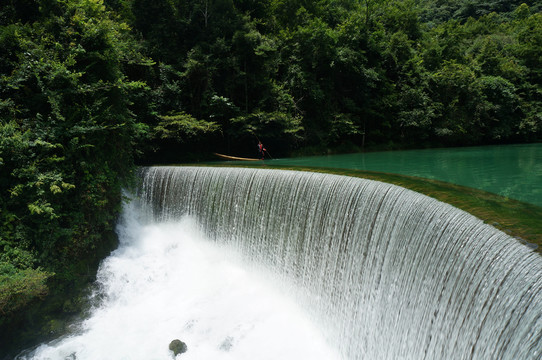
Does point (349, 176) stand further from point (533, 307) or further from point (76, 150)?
point (76, 150)

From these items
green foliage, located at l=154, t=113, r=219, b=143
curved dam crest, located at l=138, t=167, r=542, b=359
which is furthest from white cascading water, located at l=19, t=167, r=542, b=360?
green foliage, located at l=154, t=113, r=219, b=143

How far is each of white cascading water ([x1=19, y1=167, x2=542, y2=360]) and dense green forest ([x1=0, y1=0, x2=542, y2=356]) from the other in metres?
1.31

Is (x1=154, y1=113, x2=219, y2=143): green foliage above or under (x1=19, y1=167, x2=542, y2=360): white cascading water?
above

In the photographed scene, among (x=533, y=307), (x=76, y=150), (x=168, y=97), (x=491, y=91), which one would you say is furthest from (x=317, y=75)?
(x=533, y=307)

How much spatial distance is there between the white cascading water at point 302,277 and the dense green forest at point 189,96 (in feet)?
4.28

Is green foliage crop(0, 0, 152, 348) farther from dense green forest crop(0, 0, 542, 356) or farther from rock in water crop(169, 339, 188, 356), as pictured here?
rock in water crop(169, 339, 188, 356)

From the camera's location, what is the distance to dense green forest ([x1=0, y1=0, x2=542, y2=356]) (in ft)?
22.6

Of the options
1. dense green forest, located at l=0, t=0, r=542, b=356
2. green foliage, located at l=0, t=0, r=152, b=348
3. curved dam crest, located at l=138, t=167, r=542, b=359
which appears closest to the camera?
curved dam crest, located at l=138, t=167, r=542, b=359

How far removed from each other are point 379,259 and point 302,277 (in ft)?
6.85

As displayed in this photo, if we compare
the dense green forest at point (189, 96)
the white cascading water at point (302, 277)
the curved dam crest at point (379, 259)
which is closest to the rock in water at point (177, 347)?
the white cascading water at point (302, 277)

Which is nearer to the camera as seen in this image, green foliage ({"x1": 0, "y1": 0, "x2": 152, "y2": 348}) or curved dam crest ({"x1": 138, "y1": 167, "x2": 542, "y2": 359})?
curved dam crest ({"x1": 138, "y1": 167, "x2": 542, "y2": 359})

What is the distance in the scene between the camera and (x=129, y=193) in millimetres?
9719

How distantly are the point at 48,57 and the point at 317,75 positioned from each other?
1322cm

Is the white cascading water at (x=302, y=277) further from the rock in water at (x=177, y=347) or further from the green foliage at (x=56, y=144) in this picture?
the green foliage at (x=56, y=144)
